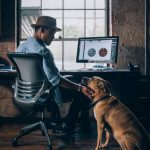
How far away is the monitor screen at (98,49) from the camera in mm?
4832

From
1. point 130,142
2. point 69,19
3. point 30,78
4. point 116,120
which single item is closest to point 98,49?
point 69,19

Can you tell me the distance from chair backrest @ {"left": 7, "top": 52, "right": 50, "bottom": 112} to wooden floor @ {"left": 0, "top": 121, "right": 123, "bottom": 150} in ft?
1.61

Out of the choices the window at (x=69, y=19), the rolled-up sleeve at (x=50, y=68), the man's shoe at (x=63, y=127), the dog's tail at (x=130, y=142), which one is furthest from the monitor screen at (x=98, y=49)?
the dog's tail at (x=130, y=142)

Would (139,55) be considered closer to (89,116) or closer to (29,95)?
(89,116)

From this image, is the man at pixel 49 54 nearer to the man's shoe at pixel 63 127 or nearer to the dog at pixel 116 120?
the man's shoe at pixel 63 127

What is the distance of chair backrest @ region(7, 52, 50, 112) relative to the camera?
3.56 m

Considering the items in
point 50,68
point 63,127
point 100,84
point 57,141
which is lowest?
point 57,141

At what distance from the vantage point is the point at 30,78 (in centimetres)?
367

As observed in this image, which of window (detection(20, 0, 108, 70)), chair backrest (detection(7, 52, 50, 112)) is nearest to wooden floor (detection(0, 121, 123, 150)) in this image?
chair backrest (detection(7, 52, 50, 112))

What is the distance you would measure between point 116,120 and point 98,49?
184cm

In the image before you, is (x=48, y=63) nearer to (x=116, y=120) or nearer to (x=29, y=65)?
(x=29, y=65)

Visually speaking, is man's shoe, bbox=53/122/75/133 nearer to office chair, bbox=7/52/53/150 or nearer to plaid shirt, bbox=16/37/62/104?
office chair, bbox=7/52/53/150

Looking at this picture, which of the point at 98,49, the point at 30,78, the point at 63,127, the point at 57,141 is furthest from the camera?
the point at 98,49

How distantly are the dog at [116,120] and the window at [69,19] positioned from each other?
1985 millimetres
